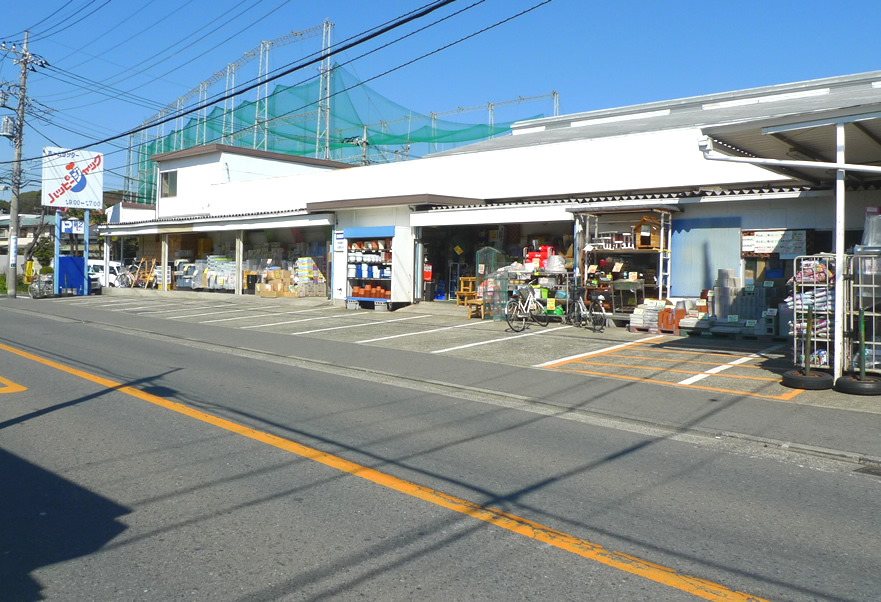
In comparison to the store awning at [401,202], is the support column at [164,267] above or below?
below

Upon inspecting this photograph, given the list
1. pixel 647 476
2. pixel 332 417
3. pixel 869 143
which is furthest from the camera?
pixel 869 143

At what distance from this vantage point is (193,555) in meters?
4.35

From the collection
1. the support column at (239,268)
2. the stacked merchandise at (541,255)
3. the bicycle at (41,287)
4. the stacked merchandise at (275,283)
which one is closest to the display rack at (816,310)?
the stacked merchandise at (541,255)

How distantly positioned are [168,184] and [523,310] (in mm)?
25248

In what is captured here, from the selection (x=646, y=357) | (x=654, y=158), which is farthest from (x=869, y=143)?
(x=654, y=158)

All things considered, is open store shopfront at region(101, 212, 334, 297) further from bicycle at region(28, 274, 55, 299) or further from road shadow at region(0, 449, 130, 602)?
road shadow at region(0, 449, 130, 602)

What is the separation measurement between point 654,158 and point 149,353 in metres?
14.7

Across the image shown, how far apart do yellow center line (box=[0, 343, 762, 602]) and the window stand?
31.3m

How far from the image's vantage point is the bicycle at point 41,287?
34.3 meters

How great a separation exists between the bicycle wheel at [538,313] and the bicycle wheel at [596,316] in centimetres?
126

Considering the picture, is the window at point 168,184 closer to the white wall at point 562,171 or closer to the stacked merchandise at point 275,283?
the stacked merchandise at point 275,283

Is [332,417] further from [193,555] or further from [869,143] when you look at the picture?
[869,143]

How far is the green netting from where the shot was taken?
35.7m

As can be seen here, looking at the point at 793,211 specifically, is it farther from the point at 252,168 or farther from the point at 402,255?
the point at 252,168
